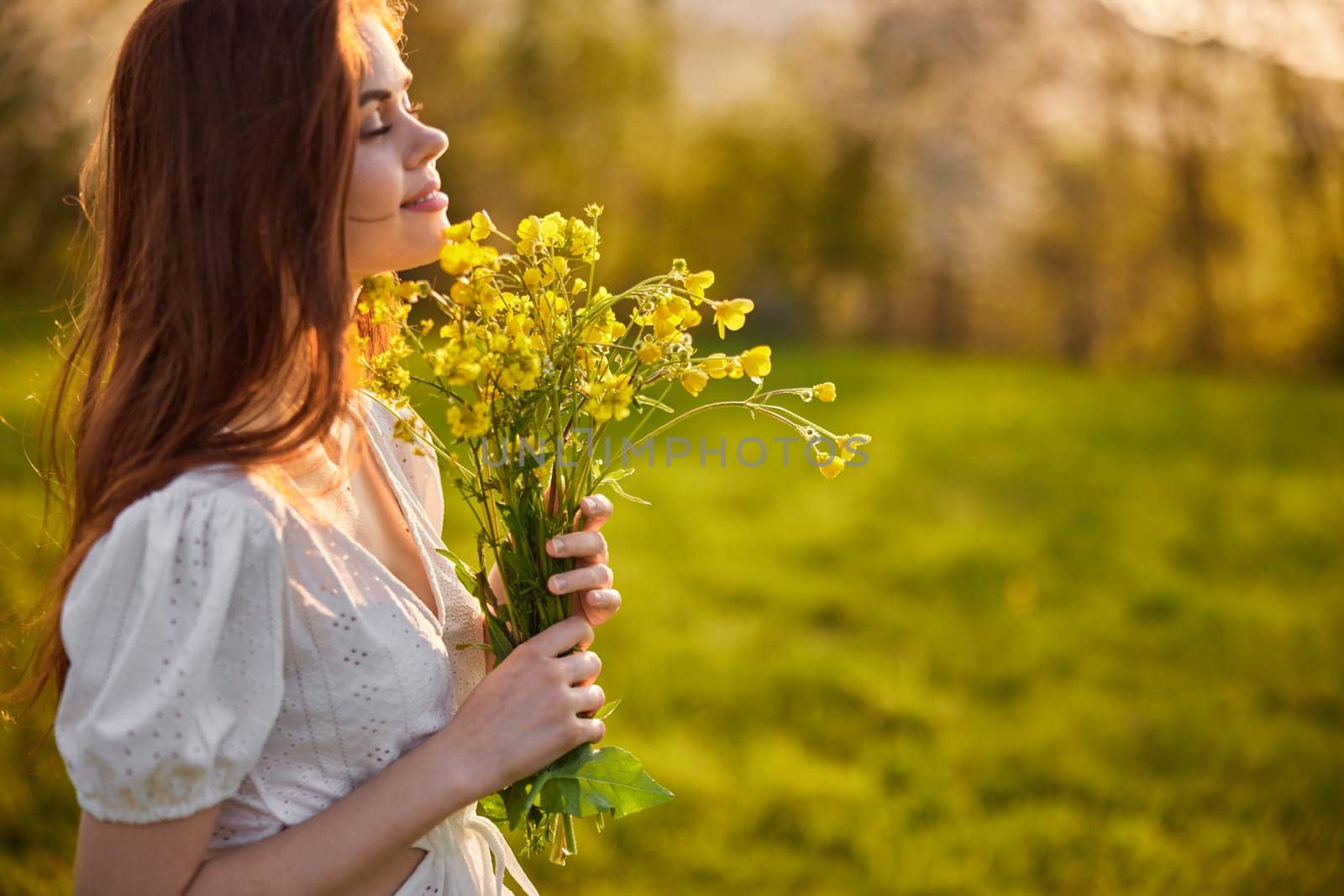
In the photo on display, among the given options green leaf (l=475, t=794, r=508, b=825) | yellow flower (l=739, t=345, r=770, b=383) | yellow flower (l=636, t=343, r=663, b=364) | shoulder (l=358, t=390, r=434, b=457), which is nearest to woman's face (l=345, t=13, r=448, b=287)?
shoulder (l=358, t=390, r=434, b=457)

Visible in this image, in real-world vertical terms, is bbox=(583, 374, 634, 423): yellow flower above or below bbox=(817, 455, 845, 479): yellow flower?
above

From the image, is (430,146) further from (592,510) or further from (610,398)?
(592,510)

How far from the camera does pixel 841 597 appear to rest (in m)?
4.24

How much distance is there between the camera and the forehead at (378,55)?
1184 mm

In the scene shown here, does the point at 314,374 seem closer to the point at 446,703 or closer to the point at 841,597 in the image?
the point at 446,703

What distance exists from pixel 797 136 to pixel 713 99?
810mm

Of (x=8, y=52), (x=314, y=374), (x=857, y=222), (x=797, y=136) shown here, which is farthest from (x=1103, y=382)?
(x=314, y=374)

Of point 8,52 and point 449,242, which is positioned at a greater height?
point 8,52

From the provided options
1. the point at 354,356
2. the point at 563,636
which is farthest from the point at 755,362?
the point at 354,356

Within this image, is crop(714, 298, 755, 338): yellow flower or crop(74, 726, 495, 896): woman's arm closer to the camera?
crop(74, 726, 495, 896): woman's arm

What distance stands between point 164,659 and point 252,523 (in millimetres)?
150

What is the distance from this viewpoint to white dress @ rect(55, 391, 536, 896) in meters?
0.99

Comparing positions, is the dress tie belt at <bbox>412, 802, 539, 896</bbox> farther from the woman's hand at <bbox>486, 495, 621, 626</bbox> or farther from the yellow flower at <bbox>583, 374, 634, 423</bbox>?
the yellow flower at <bbox>583, 374, 634, 423</bbox>

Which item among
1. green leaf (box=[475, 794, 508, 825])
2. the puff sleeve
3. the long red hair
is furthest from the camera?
green leaf (box=[475, 794, 508, 825])
